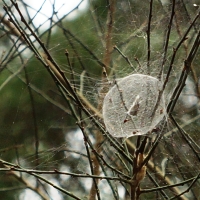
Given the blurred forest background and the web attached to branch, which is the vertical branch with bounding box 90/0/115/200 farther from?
the web attached to branch

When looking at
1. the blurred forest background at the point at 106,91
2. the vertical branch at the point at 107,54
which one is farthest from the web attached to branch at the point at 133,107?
the vertical branch at the point at 107,54

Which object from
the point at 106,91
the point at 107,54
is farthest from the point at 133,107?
the point at 107,54

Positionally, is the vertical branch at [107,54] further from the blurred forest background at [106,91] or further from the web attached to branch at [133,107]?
the web attached to branch at [133,107]

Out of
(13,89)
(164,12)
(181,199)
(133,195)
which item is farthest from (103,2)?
(13,89)

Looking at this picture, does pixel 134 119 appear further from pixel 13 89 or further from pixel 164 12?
pixel 13 89

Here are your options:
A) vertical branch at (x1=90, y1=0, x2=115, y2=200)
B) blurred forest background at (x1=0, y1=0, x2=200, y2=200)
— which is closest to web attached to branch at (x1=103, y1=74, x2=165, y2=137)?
blurred forest background at (x1=0, y1=0, x2=200, y2=200)

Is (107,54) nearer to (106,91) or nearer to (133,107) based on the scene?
(106,91)
